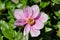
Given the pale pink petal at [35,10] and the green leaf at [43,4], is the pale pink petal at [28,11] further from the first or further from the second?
the green leaf at [43,4]

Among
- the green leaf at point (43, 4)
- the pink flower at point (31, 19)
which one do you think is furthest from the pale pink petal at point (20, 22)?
the green leaf at point (43, 4)

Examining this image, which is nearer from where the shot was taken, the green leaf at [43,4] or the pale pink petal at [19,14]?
the pale pink petal at [19,14]

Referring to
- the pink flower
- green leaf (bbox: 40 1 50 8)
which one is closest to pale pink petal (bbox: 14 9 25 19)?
the pink flower

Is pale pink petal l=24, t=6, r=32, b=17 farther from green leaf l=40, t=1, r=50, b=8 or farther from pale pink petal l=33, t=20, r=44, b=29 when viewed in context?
green leaf l=40, t=1, r=50, b=8

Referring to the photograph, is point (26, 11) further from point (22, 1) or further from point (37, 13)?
point (22, 1)

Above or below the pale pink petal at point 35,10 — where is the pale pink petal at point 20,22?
below
